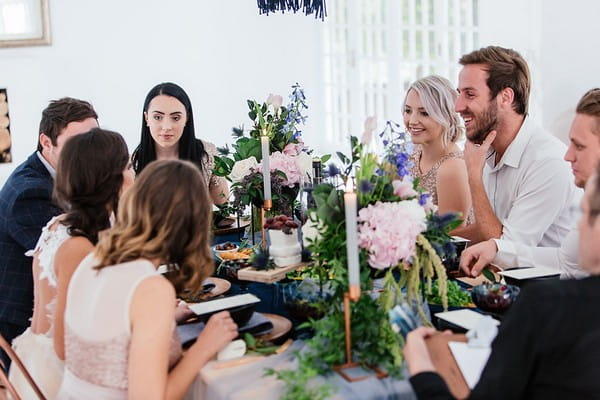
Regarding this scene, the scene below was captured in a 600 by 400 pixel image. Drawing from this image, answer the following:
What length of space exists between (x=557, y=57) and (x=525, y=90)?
162cm

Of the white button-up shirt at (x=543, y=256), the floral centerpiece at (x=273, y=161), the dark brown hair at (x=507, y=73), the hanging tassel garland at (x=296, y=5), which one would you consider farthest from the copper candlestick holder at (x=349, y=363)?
the hanging tassel garland at (x=296, y=5)

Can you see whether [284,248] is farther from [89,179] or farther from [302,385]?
[302,385]

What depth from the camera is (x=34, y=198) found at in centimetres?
239

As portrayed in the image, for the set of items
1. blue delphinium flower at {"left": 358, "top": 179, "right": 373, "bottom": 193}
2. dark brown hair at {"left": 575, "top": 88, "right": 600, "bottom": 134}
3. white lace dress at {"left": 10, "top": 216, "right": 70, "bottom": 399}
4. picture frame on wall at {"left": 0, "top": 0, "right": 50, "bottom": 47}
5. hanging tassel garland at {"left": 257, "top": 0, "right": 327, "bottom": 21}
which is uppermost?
picture frame on wall at {"left": 0, "top": 0, "right": 50, "bottom": 47}

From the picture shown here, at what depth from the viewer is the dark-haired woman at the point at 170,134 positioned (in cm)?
355

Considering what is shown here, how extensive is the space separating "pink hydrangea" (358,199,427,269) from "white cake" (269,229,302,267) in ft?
1.58

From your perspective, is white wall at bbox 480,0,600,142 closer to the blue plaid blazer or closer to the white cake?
the white cake

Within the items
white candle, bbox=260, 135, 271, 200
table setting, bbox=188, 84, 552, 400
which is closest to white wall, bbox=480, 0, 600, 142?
white candle, bbox=260, 135, 271, 200

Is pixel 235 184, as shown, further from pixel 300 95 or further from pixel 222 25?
pixel 222 25

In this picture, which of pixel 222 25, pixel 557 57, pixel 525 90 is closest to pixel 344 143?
pixel 222 25

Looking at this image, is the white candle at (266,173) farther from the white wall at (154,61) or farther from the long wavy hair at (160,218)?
the white wall at (154,61)

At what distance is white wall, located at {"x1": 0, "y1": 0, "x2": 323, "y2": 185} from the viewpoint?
4.91 metres

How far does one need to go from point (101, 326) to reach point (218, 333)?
10.1 inches

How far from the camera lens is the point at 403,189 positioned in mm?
1697
